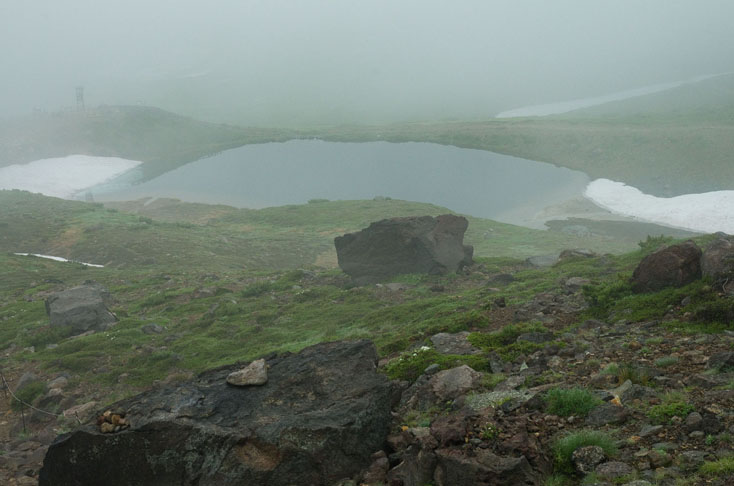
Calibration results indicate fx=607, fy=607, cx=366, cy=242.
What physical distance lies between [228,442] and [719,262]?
1219 cm

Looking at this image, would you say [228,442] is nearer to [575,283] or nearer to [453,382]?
[453,382]

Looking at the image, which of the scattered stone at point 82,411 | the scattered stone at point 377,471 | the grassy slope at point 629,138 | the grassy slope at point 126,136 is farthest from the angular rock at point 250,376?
the grassy slope at point 126,136

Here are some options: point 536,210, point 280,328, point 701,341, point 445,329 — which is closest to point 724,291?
point 701,341

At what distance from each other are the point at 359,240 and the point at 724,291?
2281 cm

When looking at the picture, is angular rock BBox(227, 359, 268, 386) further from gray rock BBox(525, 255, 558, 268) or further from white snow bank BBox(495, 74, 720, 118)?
white snow bank BBox(495, 74, 720, 118)

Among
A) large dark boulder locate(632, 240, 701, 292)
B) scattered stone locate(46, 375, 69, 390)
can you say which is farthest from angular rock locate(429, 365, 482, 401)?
scattered stone locate(46, 375, 69, 390)

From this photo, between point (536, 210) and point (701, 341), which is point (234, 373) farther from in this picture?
point (536, 210)

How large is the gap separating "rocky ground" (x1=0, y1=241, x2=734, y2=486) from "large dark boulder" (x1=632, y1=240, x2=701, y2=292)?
1.63m

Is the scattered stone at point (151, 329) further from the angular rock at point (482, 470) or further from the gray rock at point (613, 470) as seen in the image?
the gray rock at point (613, 470)

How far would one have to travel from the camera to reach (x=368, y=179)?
339 ft

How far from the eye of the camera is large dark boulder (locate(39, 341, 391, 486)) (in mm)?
10188

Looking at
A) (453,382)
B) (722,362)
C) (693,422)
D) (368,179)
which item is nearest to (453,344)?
(453,382)

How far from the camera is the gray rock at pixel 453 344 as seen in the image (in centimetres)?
1548

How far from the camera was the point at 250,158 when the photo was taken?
11475 cm
